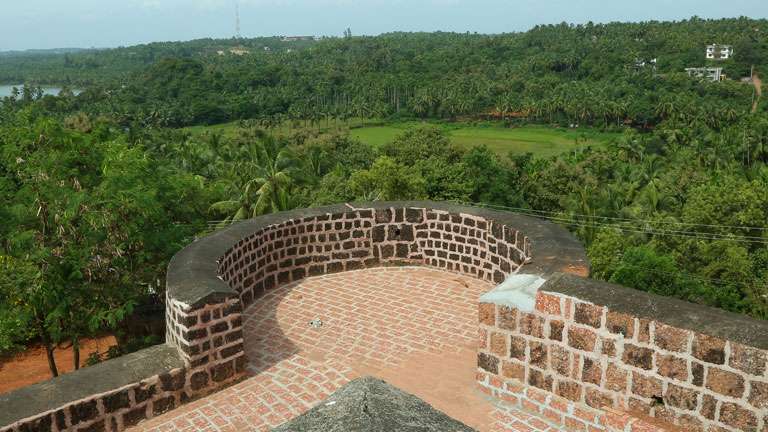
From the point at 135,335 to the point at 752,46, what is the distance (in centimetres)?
11109

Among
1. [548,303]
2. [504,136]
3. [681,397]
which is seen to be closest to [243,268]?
[548,303]

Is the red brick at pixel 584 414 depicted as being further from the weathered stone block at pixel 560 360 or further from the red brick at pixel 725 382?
the red brick at pixel 725 382

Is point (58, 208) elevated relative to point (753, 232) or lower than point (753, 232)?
elevated

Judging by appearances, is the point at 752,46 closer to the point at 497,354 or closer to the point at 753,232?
the point at 753,232

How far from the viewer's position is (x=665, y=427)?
169 inches

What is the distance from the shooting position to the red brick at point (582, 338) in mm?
4562

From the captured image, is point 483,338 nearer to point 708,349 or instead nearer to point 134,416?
point 708,349

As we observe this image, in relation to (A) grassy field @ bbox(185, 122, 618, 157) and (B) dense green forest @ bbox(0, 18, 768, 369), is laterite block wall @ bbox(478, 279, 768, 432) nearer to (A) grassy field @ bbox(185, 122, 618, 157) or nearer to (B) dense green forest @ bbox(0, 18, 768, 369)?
(B) dense green forest @ bbox(0, 18, 768, 369)

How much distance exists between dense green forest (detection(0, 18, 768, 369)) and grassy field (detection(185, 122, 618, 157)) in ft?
11.8

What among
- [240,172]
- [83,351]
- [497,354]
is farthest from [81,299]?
[240,172]

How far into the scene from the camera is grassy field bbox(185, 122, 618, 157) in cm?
6910

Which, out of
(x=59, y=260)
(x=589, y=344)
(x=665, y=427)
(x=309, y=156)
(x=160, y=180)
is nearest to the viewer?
(x=665, y=427)

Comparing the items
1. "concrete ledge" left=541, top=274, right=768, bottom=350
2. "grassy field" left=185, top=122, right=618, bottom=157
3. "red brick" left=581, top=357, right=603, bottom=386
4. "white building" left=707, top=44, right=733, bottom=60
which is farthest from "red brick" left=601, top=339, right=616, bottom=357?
"white building" left=707, top=44, right=733, bottom=60

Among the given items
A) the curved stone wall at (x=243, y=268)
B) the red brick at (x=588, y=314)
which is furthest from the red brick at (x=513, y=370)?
the curved stone wall at (x=243, y=268)
